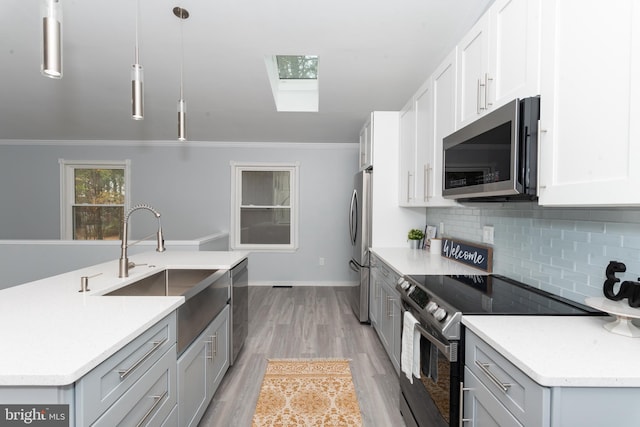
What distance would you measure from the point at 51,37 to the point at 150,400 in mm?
1312

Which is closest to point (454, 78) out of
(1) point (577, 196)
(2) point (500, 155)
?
(2) point (500, 155)

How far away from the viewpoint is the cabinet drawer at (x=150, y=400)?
3.52 ft

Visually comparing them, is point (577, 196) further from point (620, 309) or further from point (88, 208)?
point (88, 208)

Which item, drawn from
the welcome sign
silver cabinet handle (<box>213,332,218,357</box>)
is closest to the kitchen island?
silver cabinet handle (<box>213,332,218,357</box>)

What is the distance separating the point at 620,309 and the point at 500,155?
714 millimetres

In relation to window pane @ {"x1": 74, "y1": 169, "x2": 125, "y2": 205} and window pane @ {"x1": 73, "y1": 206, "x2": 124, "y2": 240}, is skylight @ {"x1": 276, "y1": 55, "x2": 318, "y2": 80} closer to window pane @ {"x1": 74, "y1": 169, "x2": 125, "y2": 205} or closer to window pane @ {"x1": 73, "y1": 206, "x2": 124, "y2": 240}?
window pane @ {"x1": 74, "y1": 169, "x2": 125, "y2": 205}

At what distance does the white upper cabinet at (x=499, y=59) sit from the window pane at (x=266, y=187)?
12.4 feet

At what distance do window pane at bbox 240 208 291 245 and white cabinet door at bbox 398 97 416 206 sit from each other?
2.55m

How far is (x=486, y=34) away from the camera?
168cm

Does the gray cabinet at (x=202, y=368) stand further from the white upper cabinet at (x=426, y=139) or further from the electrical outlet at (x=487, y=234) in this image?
the electrical outlet at (x=487, y=234)

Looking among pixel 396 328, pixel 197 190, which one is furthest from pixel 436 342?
pixel 197 190

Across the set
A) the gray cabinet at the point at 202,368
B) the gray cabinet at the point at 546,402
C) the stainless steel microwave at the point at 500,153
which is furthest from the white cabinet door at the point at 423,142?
the gray cabinet at the point at 202,368

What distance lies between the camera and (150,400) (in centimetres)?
129

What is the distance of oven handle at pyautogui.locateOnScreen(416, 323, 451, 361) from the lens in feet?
4.40
